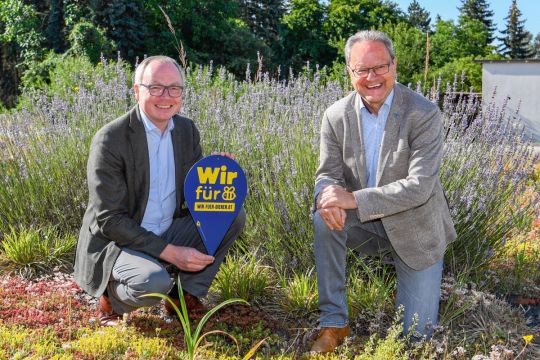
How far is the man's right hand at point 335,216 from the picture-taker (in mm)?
2891

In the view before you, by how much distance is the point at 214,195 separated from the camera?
10.6 feet

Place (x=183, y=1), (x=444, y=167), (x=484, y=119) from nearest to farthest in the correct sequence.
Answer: (x=444, y=167) → (x=484, y=119) → (x=183, y=1)

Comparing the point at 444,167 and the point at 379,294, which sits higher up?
the point at 444,167

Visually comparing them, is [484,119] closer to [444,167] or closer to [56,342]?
[444,167]

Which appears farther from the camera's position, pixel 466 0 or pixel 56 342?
pixel 466 0

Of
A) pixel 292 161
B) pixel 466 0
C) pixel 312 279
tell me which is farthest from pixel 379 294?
pixel 466 0

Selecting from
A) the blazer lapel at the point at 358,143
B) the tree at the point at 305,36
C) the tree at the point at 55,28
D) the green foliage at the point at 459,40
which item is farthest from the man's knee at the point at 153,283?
the green foliage at the point at 459,40

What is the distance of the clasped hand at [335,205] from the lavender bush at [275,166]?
2.16 ft

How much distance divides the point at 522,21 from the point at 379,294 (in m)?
79.9

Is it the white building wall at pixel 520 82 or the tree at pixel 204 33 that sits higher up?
the tree at pixel 204 33

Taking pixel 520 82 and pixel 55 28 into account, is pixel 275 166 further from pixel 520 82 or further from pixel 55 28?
pixel 520 82

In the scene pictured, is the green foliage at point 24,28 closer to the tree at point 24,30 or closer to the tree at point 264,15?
the tree at point 24,30

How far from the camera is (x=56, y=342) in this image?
3088mm

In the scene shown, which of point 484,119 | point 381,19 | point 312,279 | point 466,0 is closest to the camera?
point 312,279
